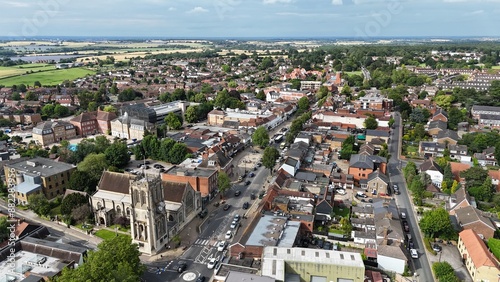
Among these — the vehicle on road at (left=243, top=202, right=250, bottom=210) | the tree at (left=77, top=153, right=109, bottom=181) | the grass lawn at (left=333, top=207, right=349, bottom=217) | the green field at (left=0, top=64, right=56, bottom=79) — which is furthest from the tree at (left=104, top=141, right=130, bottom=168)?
the green field at (left=0, top=64, right=56, bottom=79)

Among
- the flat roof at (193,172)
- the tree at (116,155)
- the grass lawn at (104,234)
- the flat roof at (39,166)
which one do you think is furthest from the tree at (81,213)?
the tree at (116,155)

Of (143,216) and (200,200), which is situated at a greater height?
(143,216)

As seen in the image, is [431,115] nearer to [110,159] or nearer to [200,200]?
[200,200]

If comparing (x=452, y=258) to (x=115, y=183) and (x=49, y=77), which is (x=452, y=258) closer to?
(x=115, y=183)

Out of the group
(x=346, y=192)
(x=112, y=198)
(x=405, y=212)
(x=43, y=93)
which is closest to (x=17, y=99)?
(x=43, y=93)

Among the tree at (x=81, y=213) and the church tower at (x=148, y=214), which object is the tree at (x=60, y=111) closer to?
the tree at (x=81, y=213)

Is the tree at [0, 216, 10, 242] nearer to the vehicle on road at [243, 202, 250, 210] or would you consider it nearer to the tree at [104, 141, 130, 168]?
the tree at [104, 141, 130, 168]
